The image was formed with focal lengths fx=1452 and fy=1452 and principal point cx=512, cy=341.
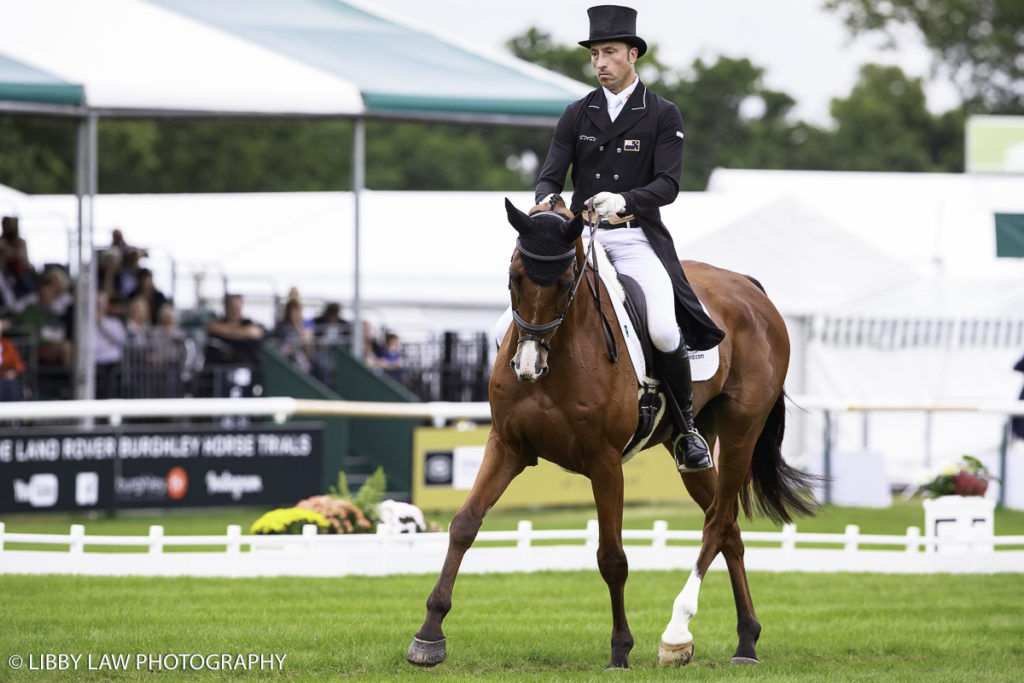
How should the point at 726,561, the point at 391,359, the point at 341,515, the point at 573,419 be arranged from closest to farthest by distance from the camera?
1. the point at 573,419
2. the point at 726,561
3. the point at 341,515
4. the point at 391,359

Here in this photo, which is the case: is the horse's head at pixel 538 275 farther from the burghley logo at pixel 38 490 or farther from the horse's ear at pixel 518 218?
the burghley logo at pixel 38 490

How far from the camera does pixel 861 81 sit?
7306cm

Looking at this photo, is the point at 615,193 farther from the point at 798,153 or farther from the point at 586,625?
the point at 798,153

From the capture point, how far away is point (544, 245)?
6340 millimetres

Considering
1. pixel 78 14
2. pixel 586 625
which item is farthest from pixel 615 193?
pixel 78 14

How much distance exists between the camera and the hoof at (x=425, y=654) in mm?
6363

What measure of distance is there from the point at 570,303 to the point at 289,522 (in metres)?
4.75

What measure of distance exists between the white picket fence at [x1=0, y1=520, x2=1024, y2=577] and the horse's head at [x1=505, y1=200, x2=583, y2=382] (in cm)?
446

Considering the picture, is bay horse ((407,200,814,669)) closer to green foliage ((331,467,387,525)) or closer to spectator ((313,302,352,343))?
green foliage ((331,467,387,525))

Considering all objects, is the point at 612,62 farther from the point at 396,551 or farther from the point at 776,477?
the point at 396,551

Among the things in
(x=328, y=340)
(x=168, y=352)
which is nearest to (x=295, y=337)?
(x=328, y=340)

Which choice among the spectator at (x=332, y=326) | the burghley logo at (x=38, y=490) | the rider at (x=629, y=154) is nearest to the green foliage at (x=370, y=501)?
the burghley logo at (x=38, y=490)

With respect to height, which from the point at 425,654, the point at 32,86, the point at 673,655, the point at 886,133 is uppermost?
the point at 886,133

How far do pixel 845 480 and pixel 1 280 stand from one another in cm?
1015
